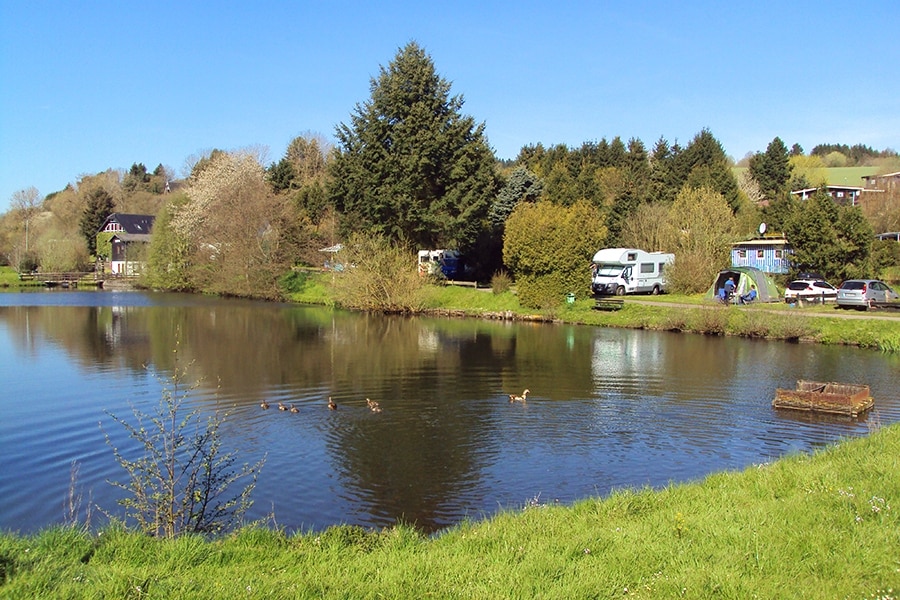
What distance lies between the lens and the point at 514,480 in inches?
493

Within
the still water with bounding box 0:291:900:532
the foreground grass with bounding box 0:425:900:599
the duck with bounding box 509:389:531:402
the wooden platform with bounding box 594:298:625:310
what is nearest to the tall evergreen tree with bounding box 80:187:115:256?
the still water with bounding box 0:291:900:532

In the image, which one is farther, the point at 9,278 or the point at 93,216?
the point at 93,216

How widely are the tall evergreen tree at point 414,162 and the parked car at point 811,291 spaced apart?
18.7 m

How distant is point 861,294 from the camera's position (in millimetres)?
34844

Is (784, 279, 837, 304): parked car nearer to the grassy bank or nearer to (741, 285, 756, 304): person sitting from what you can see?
the grassy bank

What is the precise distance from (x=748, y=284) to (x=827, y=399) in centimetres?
2356

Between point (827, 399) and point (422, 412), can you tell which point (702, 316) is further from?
point (422, 412)

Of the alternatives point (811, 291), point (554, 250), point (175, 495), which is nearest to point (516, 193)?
point (554, 250)

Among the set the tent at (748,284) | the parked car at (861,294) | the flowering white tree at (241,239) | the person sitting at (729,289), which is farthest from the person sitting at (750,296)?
the flowering white tree at (241,239)

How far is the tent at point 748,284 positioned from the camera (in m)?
40.0

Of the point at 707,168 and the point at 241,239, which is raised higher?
the point at 707,168

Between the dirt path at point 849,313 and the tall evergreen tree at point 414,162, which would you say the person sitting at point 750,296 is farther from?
the tall evergreen tree at point 414,162

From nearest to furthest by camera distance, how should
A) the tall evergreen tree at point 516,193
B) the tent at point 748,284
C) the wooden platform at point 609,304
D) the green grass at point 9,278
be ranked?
the wooden platform at point 609,304 < the tent at point 748,284 < the tall evergreen tree at point 516,193 < the green grass at point 9,278

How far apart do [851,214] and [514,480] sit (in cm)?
3686
